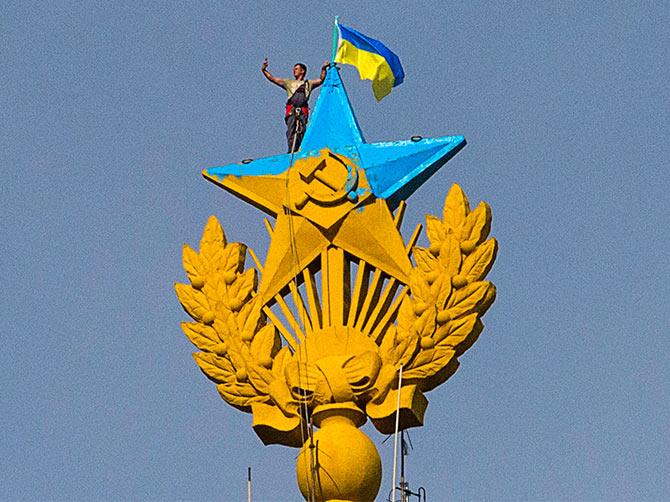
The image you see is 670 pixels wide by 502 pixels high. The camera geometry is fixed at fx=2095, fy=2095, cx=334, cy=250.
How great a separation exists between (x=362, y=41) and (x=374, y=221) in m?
3.08

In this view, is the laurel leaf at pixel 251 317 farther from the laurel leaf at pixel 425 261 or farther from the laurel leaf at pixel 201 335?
the laurel leaf at pixel 425 261

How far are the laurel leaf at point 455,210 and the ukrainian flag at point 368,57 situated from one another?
2.77m

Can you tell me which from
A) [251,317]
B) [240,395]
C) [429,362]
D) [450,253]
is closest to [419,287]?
[450,253]

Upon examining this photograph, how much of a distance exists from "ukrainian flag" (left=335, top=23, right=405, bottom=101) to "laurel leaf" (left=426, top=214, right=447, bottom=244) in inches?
113

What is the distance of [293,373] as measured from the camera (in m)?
25.3

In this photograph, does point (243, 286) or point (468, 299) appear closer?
point (468, 299)

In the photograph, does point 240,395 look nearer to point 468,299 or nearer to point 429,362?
point 429,362

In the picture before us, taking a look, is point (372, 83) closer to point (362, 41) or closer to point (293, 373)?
point (362, 41)

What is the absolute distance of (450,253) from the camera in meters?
25.4

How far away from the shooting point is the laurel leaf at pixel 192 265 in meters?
26.3

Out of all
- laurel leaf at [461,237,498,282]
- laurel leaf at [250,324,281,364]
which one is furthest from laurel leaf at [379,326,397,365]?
laurel leaf at [250,324,281,364]

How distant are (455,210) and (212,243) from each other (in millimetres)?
3177

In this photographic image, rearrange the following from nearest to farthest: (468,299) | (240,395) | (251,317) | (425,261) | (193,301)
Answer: (468,299) → (425,261) → (240,395) → (251,317) → (193,301)

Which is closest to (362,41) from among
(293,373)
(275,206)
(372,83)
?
(372,83)
